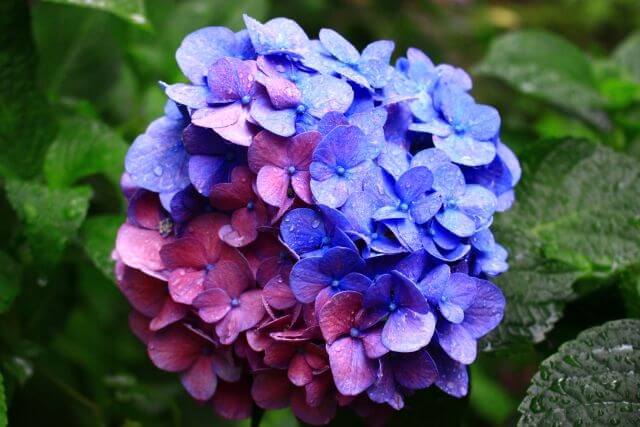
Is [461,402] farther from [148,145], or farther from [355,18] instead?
[355,18]

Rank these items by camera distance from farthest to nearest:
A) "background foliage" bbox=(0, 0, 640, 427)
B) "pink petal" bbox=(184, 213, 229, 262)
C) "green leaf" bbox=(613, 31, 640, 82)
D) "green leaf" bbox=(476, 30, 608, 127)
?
"green leaf" bbox=(613, 31, 640, 82) → "green leaf" bbox=(476, 30, 608, 127) → "background foliage" bbox=(0, 0, 640, 427) → "pink petal" bbox=(184, 213, 229, 262)

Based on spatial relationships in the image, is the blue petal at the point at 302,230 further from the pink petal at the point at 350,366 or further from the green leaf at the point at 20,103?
the green leaf at the point at 20,103

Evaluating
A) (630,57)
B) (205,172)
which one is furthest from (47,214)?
(630,57)

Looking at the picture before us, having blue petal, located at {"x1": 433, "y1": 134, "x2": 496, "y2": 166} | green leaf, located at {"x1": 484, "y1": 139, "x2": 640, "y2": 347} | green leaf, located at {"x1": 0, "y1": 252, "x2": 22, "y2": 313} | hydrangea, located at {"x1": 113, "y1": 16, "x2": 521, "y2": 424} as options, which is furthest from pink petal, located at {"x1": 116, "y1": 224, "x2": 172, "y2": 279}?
green leaf, located at {"x1": 484, "y1": 139, "x2": 640, "y2": 347}

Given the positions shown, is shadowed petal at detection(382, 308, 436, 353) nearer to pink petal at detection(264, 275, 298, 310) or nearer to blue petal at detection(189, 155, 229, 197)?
pink petal at detection(264, 275, 298, 310)

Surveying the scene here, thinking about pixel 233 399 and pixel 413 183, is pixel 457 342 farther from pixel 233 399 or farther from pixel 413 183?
pixel 233 399

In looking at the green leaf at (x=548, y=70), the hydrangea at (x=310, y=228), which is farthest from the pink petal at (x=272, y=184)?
Answer: the green leaf at (x=548, y=70)
